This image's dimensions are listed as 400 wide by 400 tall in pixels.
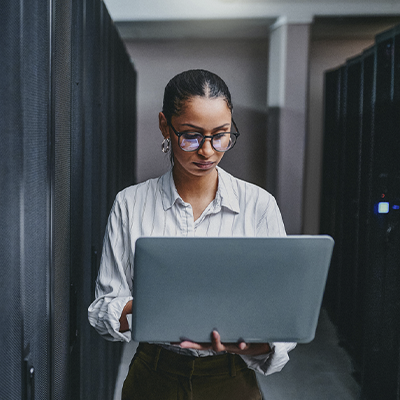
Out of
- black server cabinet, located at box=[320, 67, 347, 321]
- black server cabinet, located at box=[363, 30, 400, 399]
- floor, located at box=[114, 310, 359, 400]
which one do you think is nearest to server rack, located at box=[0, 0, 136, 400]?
floor, located at box=[114, 310, 359, 400]

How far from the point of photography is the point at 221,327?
77 centimetres

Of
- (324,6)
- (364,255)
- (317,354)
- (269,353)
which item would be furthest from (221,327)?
(324,6)

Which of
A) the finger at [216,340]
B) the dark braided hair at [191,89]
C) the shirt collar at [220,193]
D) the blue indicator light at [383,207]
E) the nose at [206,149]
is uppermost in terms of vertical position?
the dark braided hair at [191,89]

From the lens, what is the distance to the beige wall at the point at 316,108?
12.9 feet

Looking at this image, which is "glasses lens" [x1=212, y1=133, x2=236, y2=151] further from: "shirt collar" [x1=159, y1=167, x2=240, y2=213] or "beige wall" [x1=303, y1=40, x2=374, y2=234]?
"beige wall" [x1=303, y1=40, x2=374, y2=234]

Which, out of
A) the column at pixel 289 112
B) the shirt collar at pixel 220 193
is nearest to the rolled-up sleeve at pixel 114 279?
the shirt collar at pixel 220 193

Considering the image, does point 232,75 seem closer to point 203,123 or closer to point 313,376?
point 313,376

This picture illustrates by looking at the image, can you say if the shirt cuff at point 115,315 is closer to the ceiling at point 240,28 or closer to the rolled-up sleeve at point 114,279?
the rolled-up sleeve at point 114,279

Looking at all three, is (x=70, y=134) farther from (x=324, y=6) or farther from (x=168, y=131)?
(x=324, y=6)

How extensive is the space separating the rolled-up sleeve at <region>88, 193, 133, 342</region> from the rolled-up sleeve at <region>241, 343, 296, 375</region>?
0.30m

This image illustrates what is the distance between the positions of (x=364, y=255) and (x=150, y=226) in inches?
72.8

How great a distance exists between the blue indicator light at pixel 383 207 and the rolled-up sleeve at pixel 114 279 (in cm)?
148

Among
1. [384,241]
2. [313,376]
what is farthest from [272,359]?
[313,376]

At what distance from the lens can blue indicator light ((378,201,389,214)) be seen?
198cm
